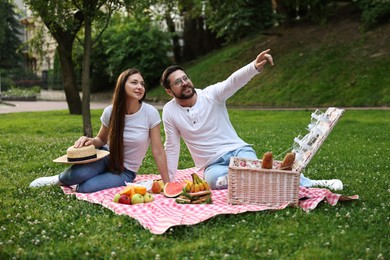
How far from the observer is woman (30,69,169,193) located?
6633 millimetres

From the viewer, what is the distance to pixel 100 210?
5.71 meters

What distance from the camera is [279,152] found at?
33.4 ft

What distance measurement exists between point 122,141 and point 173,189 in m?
0.89

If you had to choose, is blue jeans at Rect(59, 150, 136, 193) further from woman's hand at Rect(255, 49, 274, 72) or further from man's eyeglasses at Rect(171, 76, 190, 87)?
woman's hand at Rect(255, 49, 274, 72)

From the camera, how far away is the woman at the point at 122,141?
6.63 m

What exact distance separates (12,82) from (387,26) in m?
34.1

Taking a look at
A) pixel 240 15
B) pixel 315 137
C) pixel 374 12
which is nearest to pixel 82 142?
pixel 315 137

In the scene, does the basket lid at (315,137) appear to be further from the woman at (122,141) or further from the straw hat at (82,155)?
the straw hat at (82,155)

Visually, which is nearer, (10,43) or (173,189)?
(173,189)

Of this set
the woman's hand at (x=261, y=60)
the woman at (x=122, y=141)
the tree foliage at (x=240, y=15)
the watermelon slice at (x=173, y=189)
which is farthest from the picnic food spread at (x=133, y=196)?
the tree foliage at (x=240, y=15)

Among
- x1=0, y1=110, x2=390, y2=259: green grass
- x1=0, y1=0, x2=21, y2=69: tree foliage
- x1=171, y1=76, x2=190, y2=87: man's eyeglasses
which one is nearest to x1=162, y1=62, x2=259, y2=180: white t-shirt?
x1=171, y1=76, x2=190, y2=87: man's eyeglasses

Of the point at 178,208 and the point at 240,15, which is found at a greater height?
the point at 240,15

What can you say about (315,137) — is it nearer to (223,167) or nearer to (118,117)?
(223,167)

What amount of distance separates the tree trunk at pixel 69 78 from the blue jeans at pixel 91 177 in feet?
46.1
